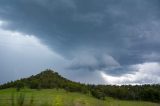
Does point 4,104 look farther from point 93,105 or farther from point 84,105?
point 93,105

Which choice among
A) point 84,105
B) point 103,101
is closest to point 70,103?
point 84,105

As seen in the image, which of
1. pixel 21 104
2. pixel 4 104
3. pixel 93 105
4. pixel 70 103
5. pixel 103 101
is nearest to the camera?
pixel 21 104

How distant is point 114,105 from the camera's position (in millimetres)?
176875

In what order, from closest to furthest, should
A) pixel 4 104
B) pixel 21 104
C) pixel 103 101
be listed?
pixel 21 104, pixel 4 104, pixel 103 101

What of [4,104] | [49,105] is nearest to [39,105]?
[49,105]

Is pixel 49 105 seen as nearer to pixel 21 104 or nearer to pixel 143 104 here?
pixel 21 104

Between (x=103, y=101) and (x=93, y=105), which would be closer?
(x=93, y=105)

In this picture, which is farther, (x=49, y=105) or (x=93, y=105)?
(x=93, y=105)

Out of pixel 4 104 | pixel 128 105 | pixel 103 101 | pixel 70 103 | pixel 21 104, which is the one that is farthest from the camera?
pixel 103 101

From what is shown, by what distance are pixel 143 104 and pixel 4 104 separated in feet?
309

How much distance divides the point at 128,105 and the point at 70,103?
41.7 meters

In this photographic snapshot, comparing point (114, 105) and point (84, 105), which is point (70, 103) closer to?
point (84, 105)

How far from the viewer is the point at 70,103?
15375 centimetres

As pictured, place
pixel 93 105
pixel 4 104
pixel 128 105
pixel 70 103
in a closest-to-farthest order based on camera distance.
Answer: pixel 4 104 < pixel 70 103 < pixel 93 105 < pixel 128 105
